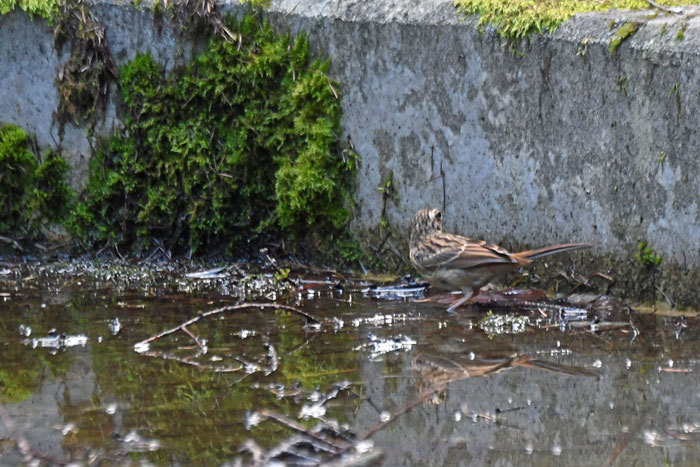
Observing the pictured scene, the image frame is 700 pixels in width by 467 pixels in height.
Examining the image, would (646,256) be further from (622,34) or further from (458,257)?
(622,34)

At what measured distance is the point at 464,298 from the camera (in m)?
6.80

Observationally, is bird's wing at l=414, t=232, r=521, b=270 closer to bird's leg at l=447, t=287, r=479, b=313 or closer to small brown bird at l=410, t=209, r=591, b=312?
small brown bird at l=410, t=209, r=591, b=312

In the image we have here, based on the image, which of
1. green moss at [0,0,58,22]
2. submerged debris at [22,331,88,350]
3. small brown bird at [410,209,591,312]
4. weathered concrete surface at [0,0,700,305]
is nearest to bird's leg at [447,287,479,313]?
small brown bird at [410,209,591,312]

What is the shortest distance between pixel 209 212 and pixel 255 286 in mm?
1046

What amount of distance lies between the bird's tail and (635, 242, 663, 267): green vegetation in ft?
0.96

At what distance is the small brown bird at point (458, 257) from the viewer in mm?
6535

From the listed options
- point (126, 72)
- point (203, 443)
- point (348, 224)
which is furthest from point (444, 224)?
point (203, 443)

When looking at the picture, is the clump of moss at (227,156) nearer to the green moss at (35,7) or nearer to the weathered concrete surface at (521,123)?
the weathered concrete surface at (521,123)

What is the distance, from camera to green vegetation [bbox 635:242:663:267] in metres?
6.22

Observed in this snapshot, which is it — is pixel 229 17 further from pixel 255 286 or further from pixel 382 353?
pixel 382 353

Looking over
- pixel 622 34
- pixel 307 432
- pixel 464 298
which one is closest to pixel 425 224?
pixel 464 298

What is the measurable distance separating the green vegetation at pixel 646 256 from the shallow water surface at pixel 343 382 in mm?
330

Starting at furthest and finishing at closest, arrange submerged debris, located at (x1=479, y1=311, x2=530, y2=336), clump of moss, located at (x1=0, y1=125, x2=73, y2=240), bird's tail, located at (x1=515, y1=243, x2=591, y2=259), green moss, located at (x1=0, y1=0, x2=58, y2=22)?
clump of moss, located at (x1=0, y1=125, x2=73, y2=240) → green moss, located at (x1=0, y1=0, x2=58, y2=22) → bird's tail, located at (x1=515, y1=243, x2=591, y2=259) → submerged debris, located at (x1=479, y1=311, x2=530, y2=336)

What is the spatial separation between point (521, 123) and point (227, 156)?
2.41 m
